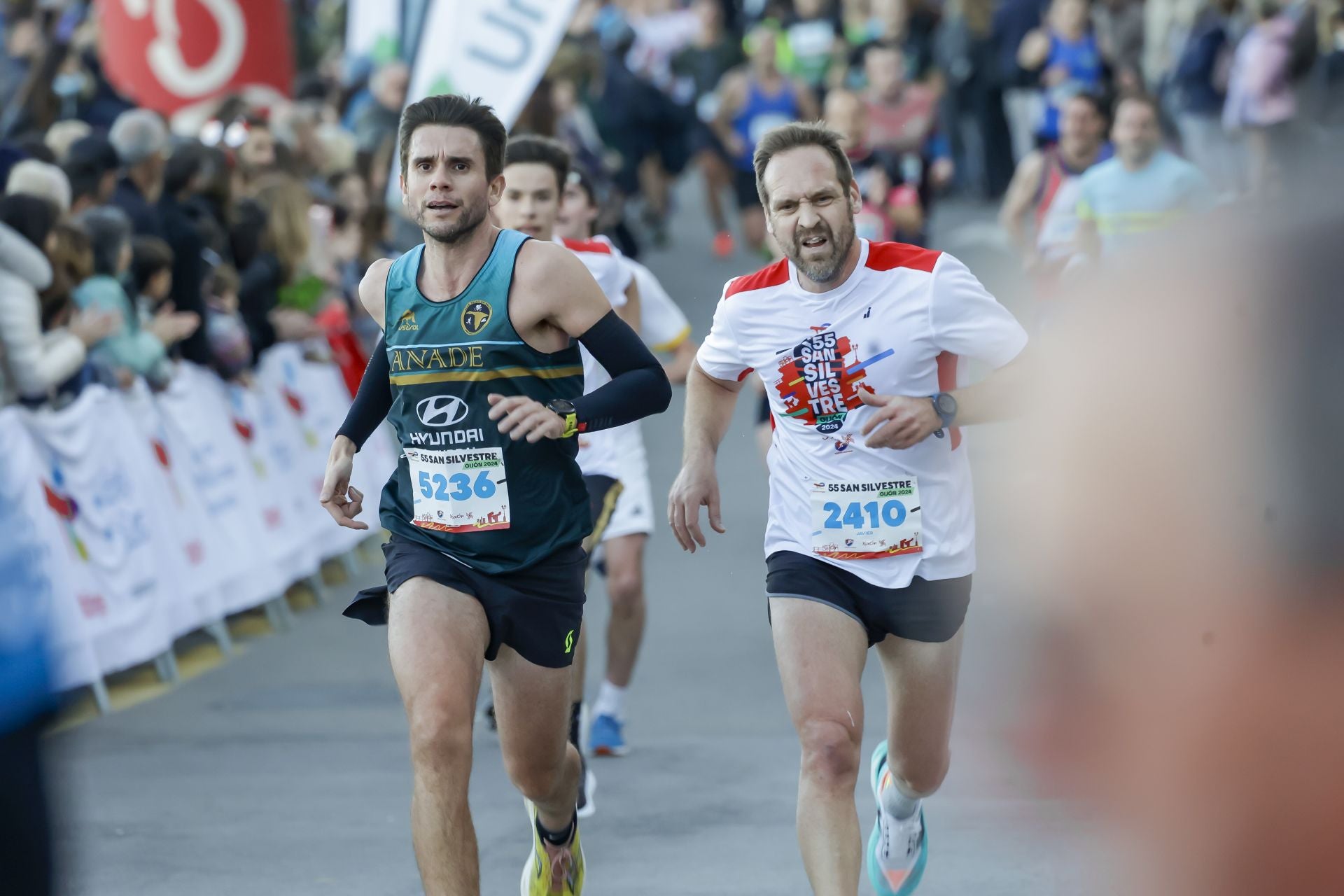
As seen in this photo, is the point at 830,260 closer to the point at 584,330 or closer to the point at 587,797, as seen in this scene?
the point at 584,330

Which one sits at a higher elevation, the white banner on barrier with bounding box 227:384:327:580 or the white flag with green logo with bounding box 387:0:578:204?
the white flag with green logo with bounding box 387:0:578:204

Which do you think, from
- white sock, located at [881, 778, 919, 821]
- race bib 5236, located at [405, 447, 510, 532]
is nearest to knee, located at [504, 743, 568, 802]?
race bib 5236, located at [405, 447, 510, 532]

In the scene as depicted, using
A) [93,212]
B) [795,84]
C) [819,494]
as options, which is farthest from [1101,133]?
[795,84]

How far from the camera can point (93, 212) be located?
9.34 meters

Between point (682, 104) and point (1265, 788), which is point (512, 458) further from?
point (682, 104)

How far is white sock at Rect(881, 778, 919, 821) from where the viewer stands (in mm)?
5871

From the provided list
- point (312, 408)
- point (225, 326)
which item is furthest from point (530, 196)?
point (312, 408)

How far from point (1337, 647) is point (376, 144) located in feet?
46.4

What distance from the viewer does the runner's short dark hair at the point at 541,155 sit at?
714 cm

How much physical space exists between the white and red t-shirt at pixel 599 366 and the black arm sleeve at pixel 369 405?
1877 millimetres

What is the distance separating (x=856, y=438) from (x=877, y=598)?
413 mm

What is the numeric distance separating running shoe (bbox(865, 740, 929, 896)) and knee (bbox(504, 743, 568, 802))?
1013 mm

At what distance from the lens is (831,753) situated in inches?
198

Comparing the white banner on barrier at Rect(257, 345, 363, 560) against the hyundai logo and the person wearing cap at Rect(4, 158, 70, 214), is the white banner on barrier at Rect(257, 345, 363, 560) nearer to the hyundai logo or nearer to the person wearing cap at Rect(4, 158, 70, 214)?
the person wearing cap at Rect(4, 158, 70, 214)
